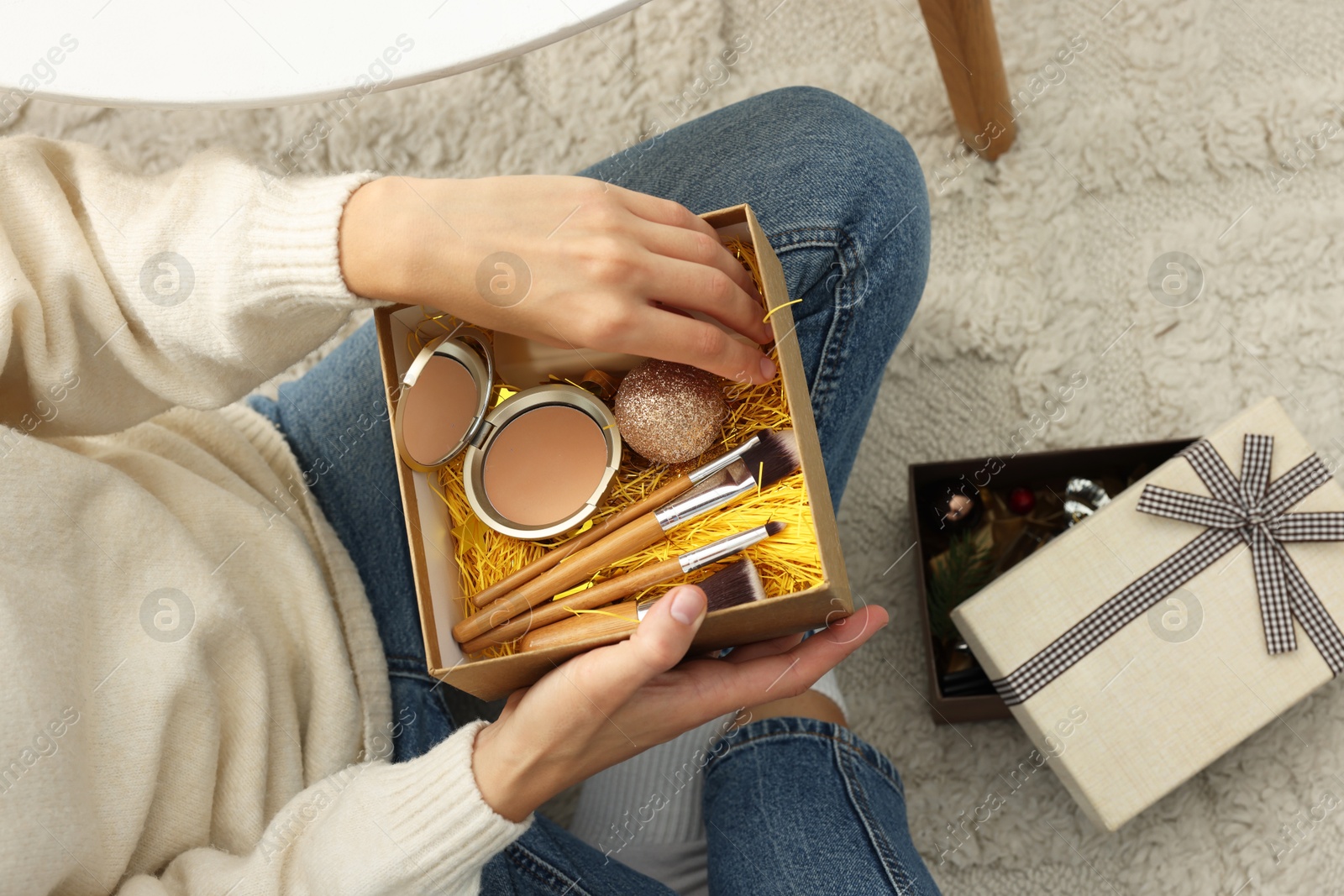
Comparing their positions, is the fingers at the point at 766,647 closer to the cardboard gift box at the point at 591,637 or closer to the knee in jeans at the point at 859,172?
the cardboard gift box at the point at 591,637

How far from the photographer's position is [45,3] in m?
0.53

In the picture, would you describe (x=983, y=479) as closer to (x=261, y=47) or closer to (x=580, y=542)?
(x=580, y=542)

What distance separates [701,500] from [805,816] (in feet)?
0.90

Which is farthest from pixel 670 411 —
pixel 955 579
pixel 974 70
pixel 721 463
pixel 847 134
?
pixel 974 70

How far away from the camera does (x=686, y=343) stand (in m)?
0.51

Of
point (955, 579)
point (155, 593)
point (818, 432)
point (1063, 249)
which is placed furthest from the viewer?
point (1063, 249)

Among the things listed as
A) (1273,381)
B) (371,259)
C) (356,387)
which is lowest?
(1273,381)

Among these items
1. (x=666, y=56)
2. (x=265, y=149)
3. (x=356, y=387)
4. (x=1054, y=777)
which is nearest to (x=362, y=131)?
(x=265, y=149)

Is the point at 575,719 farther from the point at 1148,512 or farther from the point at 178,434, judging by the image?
the point at 1148,512

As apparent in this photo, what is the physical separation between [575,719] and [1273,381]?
796mm

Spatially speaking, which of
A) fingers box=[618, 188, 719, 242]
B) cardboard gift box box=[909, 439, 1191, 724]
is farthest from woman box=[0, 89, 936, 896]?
cardboard gift box box=[909, 439, 1191, 724]

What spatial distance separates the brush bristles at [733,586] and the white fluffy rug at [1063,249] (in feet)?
1.42

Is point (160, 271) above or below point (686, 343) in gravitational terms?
above

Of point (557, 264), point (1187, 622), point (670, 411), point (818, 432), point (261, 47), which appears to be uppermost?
point (261, 47)
